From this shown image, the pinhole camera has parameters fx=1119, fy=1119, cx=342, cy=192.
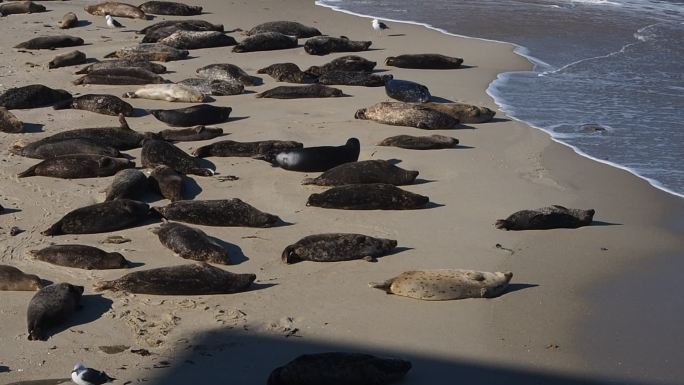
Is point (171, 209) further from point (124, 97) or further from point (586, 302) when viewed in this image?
point (124, 97)

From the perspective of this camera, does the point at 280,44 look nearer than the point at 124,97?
No

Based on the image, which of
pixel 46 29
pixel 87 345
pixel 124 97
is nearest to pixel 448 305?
pixel 87 345

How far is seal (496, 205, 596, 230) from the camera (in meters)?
8.09

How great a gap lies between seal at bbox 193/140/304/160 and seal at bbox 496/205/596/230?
2.35 m

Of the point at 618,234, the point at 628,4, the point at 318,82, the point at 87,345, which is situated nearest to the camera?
Result: the point at 87,345

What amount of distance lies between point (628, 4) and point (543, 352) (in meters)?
17.6

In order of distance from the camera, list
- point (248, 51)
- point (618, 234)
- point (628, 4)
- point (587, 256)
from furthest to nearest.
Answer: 1. point (628, 4)
2. point (248, 51)
3. point (618, 234)
4. point (587, 256)

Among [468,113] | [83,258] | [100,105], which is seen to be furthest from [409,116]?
[83,258]

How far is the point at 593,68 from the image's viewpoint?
14.7 metres

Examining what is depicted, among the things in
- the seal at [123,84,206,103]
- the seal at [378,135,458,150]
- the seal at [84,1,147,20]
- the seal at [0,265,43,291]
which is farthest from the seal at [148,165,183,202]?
the seal at [84,1,147,20]

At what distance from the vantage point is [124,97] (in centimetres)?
1203

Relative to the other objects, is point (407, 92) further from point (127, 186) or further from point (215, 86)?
point (127, 186)

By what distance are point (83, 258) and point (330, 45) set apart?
8.73 meters

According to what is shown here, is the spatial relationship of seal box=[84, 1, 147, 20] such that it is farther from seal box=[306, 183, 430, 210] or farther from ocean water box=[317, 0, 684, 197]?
seal box=[306, 183, 430, 210]
